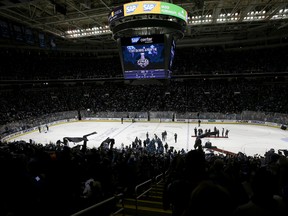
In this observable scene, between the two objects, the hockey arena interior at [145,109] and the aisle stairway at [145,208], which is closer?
the hockey arena interior at [145,109]

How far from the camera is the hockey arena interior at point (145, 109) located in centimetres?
280

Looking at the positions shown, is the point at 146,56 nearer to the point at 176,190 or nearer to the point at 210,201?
the point at 176,190

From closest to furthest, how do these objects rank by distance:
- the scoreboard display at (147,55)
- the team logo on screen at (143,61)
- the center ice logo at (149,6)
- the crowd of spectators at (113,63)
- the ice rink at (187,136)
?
the center ice logo at (149,6)
the scoreboard display at (147,55)
the ice rink at (187,136)
the team logo on screen at (143,61)
the crowd of spectators at (113,63)

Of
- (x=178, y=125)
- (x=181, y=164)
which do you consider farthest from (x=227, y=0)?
(x=181, y=164)

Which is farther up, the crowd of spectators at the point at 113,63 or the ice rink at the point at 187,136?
the crowd of spectators at the point at 113,63

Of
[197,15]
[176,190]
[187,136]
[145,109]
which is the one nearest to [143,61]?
[187,136]

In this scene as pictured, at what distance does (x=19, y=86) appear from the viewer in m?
38.0

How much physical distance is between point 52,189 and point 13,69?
39610 mm

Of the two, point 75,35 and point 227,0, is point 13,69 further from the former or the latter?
point 227,0

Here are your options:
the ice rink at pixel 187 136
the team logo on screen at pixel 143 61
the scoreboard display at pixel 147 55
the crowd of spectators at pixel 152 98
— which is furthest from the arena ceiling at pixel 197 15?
the ice rink at pixel 187 136

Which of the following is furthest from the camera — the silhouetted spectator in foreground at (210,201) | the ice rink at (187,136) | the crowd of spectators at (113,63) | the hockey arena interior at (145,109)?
the crowd of spectators at (113,63)

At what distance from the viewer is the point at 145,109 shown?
34844 millimetres

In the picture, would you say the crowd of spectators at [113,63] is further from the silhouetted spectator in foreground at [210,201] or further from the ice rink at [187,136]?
the silhouetted spectator in foreground at [210,201]

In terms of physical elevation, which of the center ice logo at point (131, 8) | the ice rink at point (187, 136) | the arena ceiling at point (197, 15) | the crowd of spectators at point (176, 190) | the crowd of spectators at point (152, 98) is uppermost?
the arena ceiling at point (197, 15)
